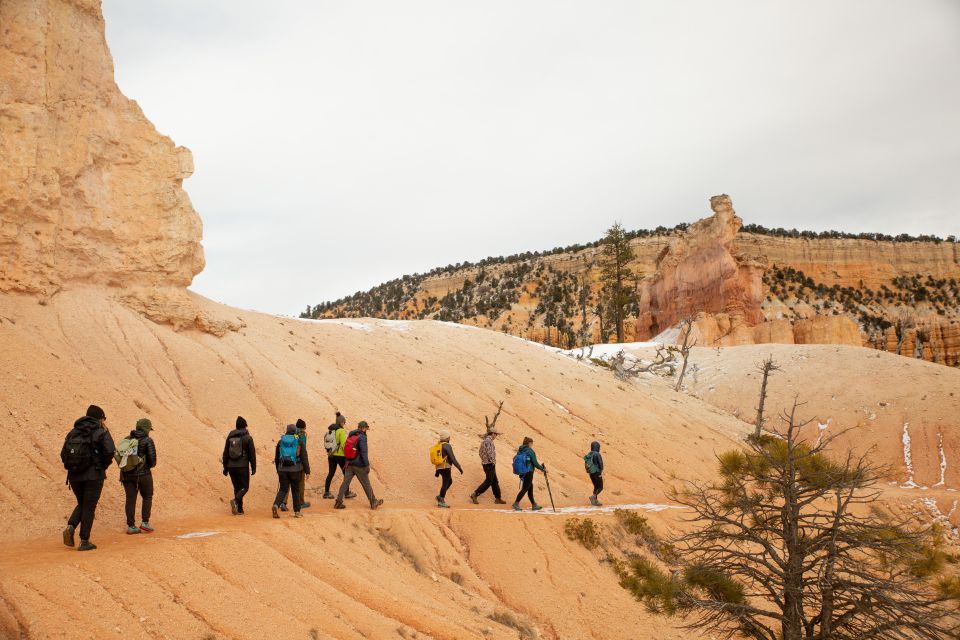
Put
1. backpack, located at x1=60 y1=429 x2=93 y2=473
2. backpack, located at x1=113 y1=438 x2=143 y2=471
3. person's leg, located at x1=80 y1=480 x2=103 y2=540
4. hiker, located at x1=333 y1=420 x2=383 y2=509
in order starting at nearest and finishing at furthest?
person's leg, located at x1=80 y1=480 x2=103 y2=540, backpack, located at x1=60 y1=429 x2=93 y2=473, backpack, located at x1=113 y1=438 x2=143 y2=471, hiker, located at x1=333 y1=420 x2=383 y2=509

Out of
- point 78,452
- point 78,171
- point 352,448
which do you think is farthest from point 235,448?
point 78,171

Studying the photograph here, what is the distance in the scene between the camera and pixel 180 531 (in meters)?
8.27

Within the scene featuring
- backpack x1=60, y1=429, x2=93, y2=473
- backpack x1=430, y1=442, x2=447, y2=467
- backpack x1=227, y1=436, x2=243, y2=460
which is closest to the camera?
backpack x1=60, y1=429, x2=93, y2=473

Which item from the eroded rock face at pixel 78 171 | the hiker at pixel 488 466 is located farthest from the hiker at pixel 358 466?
the eroded rock face at pixel 78 171

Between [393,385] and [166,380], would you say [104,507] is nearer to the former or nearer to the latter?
[166,380]

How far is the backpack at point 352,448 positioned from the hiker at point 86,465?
4.16m

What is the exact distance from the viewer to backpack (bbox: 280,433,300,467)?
970cm

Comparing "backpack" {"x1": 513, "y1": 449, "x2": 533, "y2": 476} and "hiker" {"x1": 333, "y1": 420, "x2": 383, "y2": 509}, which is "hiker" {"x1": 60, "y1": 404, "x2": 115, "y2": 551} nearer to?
"hiker" {"x1": 333, "y1": 420, "x2": 383, "y2": 509}

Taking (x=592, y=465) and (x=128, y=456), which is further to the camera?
(x=592, y=465)

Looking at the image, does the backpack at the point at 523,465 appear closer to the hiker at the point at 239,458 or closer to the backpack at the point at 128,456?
the hiker at the point at 239,458

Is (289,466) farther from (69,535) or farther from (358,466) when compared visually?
(69,535)

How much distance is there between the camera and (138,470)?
8195 mm

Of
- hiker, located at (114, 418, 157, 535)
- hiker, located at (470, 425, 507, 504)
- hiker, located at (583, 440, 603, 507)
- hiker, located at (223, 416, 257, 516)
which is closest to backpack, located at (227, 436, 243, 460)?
hiker, located at (223, 416, 257, 516)

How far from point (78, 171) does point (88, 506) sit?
30.1 feet
